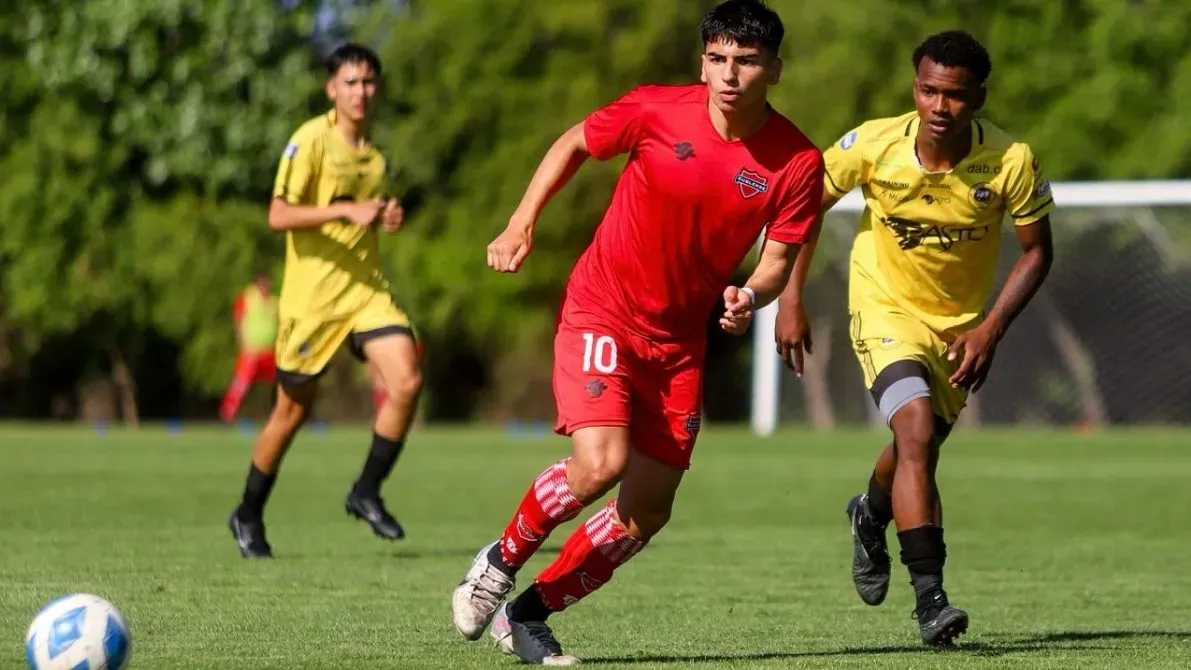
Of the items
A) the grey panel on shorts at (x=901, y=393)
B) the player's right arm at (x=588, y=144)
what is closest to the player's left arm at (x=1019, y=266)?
the grey panel on shorts at (x=901, y=393)

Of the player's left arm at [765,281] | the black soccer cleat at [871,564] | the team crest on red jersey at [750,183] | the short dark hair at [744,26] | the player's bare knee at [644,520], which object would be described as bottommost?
the black soccer cleat at [871,564]

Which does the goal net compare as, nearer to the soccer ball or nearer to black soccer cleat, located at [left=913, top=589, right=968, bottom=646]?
black soccer cleat, located at [left=913, top=589, right=968, bottom=646]

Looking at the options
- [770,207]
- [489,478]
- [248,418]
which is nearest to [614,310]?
[770,207]

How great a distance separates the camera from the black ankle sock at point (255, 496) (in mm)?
10156

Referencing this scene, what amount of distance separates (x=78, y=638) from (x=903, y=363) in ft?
10.8

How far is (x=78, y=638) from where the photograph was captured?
5.65 metres

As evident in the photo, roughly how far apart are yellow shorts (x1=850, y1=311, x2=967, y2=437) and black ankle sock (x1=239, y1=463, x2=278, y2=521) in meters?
3.56

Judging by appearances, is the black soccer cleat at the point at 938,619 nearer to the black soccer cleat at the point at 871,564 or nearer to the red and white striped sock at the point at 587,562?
the black soccer cleat at the point at 871,564

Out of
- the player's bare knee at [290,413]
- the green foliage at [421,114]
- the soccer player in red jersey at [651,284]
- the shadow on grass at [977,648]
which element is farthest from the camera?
the green foliage at [421,114]

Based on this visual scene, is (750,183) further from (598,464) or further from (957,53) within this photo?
(957,53)

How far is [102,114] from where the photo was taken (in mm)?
37688

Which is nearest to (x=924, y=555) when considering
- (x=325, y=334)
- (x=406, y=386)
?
(x=406, y=386)

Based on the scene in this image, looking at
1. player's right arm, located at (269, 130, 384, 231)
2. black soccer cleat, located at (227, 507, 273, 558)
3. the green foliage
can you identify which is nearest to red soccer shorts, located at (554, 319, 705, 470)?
player's right arm, located at (269, 130, 384, 231)

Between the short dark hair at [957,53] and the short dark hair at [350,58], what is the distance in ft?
12.4
